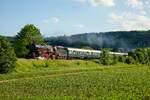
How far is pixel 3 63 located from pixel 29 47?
35181 mm

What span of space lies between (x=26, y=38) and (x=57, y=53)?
44.6ft

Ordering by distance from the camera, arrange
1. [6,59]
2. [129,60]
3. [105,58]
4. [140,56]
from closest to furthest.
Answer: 1. [6,59]
2. [105,58]
3. [129,60]
4. [140,56]

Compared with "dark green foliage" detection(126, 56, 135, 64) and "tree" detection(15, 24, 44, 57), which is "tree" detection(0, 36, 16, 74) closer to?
"tree" detection(15, 24, 44, 57)

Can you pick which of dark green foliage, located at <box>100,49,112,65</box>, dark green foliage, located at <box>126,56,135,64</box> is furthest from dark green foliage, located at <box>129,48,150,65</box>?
dark green foliage, located at <box>100,49,112,65</box>

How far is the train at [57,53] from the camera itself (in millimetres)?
102137

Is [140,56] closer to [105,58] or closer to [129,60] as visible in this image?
[129,60]

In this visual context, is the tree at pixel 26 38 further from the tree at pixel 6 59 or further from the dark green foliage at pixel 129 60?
the tree at pixel 6 59

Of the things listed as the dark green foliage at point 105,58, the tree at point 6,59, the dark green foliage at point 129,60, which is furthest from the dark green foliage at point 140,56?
the tree at point 6,59

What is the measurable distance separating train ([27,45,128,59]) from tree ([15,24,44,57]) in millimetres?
4647

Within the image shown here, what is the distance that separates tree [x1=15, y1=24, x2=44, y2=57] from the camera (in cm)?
10769

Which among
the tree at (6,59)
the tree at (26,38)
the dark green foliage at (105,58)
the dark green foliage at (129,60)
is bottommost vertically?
the dark green foliage at (129,60)

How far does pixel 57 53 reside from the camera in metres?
112

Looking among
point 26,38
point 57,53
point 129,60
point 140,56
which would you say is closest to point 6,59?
point 57,53

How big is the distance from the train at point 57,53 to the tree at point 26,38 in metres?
4.65
